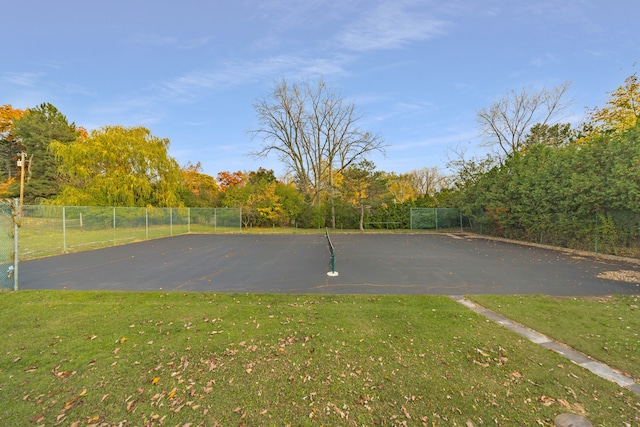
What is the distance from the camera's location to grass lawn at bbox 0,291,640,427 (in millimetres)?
2168

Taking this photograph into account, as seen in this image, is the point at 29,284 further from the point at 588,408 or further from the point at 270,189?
the point at 270,189

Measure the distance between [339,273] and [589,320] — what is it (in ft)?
16.4

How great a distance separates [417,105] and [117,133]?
2185 centimetres

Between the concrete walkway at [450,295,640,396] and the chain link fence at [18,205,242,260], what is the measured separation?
13.8 meters

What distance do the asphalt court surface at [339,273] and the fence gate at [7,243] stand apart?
34 cm

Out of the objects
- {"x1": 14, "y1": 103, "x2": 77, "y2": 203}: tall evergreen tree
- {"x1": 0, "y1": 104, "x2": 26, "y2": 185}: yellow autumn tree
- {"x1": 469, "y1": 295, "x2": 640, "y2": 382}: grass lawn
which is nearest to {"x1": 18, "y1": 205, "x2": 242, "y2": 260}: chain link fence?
{"x1": 469, "y1": 295, "x2": 640, "y2": 382}: grass lawn

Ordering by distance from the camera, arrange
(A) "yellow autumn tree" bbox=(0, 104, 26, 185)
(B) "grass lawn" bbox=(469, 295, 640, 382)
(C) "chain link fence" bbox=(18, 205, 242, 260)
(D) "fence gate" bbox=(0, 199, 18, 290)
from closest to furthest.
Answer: (B) "grass lawn" bbox=(469, 295, 640, 382), (D) "fence gate" bbox=(0, 199, 18, 290), (C) "chain link fence" bbox=(18, 205, 242, 260), (A) "yellow autumn tree" bbox=(0, 104, 26, 185)

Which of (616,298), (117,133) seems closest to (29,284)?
(616,298)

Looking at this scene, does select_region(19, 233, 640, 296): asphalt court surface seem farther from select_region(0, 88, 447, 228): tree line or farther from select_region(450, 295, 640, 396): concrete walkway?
select_region(0, 88, 447, 228): tree line

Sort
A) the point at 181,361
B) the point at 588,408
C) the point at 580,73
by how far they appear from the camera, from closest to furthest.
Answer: the point at 588,408, the point at 181,361, the point at 580,73

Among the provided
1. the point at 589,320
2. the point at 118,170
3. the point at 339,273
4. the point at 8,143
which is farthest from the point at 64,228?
the point at 8,143

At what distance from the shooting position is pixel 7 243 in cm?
598

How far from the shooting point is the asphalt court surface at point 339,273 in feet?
20.1

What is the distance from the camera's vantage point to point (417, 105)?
52.3 ft
